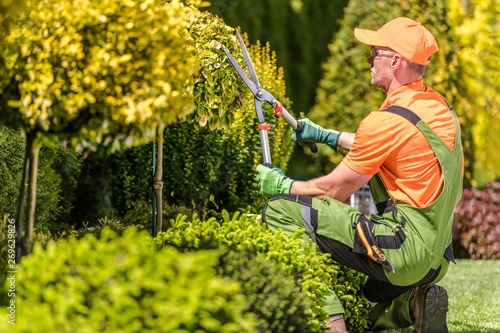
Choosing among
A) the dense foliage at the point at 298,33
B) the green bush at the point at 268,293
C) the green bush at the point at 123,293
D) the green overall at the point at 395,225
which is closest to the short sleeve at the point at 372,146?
the green overall at the point at 395,225

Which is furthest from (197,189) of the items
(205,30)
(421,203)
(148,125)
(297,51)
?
(297,51)

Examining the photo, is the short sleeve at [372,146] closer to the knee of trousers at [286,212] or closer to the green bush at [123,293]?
the knee of trousers at [286,212]

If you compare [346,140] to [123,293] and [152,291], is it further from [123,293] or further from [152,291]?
[123,293]

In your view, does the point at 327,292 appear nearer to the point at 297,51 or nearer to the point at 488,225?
the point at 488,225

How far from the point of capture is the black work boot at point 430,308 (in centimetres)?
435

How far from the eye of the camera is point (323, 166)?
9.34 m

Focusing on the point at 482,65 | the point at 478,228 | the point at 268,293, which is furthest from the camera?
the point at 482,65

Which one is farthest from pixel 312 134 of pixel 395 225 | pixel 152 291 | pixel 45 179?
pixel 152 291

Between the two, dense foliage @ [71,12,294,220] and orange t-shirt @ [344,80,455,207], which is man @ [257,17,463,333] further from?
dense foliage @ [71,12,294,220]

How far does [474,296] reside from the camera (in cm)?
624

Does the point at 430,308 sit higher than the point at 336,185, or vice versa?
the point at 336,185

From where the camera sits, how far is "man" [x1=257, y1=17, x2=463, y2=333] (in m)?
4.16

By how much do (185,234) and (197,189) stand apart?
2131 mm

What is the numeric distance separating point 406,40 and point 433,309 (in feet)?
4.37
